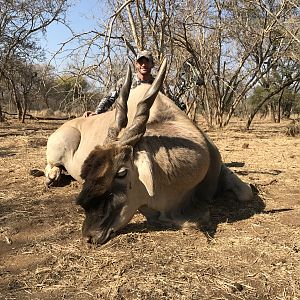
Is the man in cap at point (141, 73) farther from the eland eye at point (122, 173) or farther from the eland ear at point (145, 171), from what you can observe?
the eland eye at point (122, 173)

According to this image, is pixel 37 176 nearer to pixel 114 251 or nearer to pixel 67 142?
pixel 67 142

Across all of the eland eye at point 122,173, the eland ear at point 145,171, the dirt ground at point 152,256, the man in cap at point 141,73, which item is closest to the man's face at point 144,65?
the man in cap at point 141,73

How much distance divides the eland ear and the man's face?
2.31 meters

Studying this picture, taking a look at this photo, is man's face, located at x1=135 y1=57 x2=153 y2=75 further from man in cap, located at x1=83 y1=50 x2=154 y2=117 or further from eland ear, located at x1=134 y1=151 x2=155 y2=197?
eland ear, located at x1=134 y1=151 x2=155 y2=197

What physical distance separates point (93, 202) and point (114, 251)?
0.36 metres

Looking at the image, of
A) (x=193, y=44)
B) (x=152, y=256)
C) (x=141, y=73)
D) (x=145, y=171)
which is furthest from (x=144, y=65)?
(x=193, y=44)

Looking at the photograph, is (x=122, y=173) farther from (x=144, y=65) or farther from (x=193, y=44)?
(x=193, y=44)

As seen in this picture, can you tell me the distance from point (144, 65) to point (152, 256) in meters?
3.02

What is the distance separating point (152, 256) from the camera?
2.83 meters

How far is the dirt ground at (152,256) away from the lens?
2.39m

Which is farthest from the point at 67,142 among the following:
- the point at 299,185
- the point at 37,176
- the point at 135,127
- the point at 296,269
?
the point at 296,269

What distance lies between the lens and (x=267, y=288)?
7.89ft

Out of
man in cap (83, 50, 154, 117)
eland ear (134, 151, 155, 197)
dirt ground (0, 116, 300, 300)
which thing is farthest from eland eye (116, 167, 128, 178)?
man in cap (83, 50, 154, 117)

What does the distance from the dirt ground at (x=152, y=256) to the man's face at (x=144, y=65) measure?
1911mm
